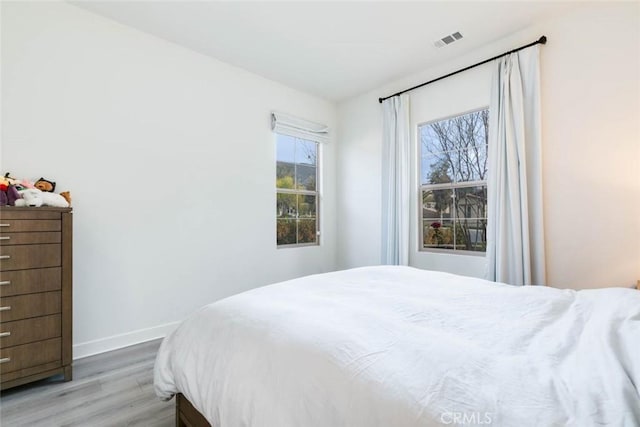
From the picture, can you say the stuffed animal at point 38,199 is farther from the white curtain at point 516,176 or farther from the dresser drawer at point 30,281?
the white curtain at point 516,176

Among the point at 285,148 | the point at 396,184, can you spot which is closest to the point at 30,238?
the point at 285,148

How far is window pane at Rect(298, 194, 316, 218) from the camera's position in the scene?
3.97 metres

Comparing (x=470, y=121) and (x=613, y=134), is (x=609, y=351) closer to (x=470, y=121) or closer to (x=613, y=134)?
(x=613, y=134)

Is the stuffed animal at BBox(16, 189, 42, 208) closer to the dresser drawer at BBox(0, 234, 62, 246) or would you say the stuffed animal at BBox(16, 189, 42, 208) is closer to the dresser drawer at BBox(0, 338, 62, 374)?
the dresser drawer at BBox(0, 234, 62, 246)

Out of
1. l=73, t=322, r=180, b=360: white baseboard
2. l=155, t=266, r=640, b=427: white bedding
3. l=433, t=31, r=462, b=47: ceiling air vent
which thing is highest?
l=433, t=31, r=462, b=47: ceiling air vent

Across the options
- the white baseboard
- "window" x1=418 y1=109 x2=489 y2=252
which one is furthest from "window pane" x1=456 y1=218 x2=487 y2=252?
the white baseboard

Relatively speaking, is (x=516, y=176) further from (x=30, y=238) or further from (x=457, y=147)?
(x=30, y=238)

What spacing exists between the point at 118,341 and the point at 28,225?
1202 mm

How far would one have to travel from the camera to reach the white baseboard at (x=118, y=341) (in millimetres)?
2342

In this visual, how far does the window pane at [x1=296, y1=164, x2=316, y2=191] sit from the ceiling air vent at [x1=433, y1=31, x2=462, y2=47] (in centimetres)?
201

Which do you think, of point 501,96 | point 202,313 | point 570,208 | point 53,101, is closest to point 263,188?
point 53,101

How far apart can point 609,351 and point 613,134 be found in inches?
87.4

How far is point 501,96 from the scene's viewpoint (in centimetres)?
273

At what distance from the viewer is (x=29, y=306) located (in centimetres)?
184
